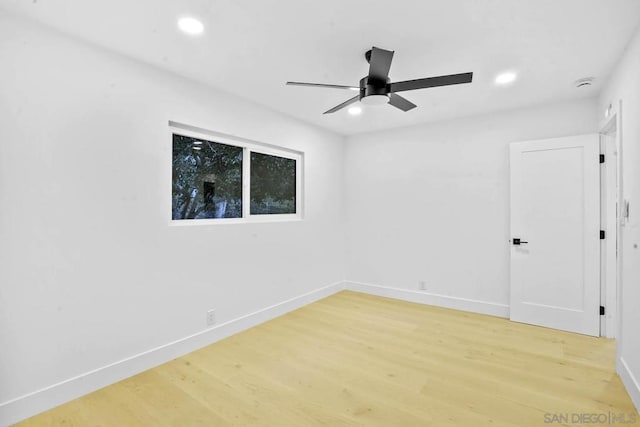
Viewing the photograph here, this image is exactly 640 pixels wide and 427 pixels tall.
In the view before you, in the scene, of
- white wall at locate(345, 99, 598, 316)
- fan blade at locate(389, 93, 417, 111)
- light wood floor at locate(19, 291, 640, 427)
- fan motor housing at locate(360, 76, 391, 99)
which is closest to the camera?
light wood floor at locate(19, 291, 640, 427)

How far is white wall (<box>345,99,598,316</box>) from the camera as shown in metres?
A: 3.84

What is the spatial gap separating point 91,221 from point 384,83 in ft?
7.79

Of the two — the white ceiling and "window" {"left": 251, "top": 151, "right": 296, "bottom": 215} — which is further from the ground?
the white ceiling

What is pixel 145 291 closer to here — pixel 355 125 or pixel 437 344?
pixel 437 344

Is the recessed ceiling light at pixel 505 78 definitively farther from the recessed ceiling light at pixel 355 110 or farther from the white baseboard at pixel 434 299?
the white baseboard at pixel 434 299

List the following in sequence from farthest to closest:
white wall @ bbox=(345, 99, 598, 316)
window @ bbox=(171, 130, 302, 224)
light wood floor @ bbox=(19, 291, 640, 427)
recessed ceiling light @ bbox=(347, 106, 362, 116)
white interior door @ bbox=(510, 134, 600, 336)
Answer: white wall @ bbox=(345, 99, 598, 316) < recessed ceiling light @ bbox=(347, 106, 362, 116) < white interior door @ bbox=(510, 134, 600, 336) < window @ bbox=(171, 130, 302, 224) < light wood floor @ bbox=(19, 291, 640, 427)

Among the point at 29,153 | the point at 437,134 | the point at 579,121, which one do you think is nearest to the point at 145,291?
the point at 29,153

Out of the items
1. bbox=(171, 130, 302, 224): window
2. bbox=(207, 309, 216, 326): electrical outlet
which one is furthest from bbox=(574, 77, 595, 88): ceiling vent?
bbox=(207, 309, 216, 326): electrical outlet

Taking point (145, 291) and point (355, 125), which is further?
point (355, 125)

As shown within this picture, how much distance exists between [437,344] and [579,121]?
2.87 metres

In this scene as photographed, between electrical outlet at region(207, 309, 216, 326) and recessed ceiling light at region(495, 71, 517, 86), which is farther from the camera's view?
electrical outlet at region(207, 309, 216, 326)

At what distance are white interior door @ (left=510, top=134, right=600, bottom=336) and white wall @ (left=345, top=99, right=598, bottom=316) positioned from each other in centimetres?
17

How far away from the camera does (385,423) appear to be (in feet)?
6.33

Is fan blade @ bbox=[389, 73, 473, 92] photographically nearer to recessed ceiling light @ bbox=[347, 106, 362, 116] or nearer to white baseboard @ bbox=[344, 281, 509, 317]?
recessed ceiling light @ bbox=[347, 106, 362, 116]
